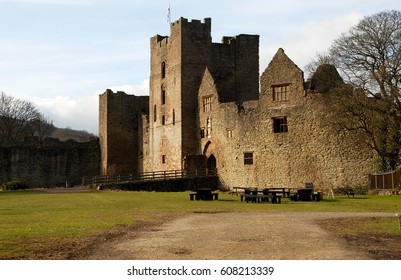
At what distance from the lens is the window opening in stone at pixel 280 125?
41.1 m

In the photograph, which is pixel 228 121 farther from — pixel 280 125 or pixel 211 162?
pixel 280 125

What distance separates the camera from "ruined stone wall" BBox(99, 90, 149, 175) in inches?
2409

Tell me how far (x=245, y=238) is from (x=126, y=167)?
4671 cm

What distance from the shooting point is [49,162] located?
6275cm

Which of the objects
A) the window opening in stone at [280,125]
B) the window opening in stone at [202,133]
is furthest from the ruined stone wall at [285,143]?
the window opening in stone at [202,133]

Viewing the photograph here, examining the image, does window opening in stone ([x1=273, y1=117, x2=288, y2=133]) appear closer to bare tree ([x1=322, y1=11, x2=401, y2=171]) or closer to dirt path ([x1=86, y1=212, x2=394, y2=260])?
bare tree ([x1=322, y1=11, x2=401, y2=171])

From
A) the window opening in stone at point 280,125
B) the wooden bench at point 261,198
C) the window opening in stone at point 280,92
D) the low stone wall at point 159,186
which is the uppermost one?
the window opening in stone at point 280,92

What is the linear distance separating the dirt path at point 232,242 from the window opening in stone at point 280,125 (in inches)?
826

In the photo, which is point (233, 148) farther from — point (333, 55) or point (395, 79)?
point (395, 79)

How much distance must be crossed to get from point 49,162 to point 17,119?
25077 mm

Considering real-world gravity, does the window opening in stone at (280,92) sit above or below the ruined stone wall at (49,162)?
above

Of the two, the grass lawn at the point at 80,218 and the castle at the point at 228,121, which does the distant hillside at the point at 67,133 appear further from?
the grass lawn at the point at 80,218

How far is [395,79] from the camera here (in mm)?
31797

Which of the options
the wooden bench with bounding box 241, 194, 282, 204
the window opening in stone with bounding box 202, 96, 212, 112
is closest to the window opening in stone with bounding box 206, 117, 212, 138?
the window opening in stone with bounding box 202, 96, 212, 112
